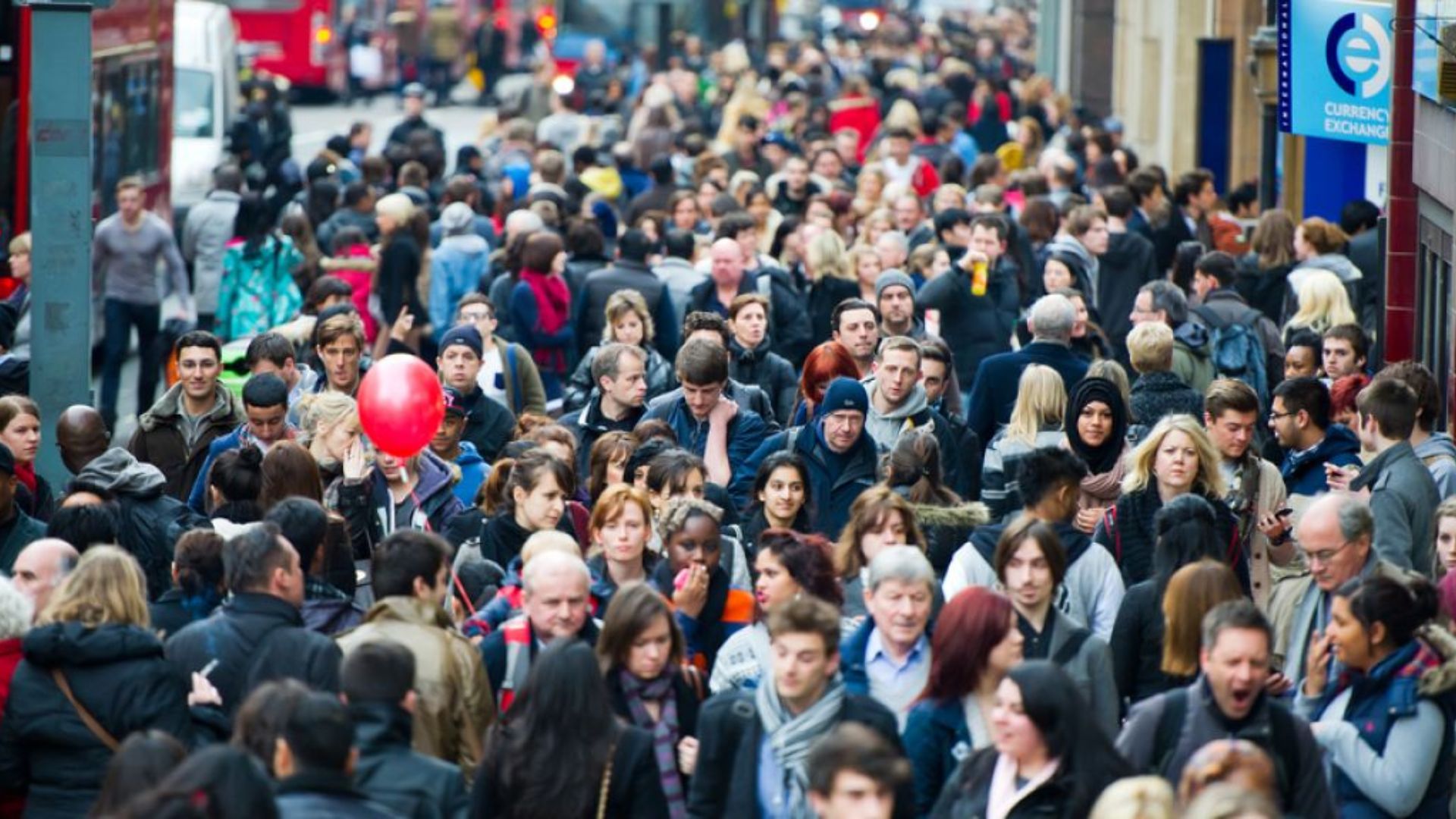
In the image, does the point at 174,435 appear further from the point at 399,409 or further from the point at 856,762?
the point at 856,762

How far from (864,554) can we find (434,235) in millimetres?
11394

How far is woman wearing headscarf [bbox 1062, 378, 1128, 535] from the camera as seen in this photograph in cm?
1068

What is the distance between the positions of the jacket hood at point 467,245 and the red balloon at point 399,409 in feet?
24.1

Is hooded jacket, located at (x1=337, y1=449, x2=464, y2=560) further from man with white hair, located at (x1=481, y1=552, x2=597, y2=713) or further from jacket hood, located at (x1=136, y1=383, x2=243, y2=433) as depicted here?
man with white hair, located at (x1=481, y1=552, x2=597, y2=713)

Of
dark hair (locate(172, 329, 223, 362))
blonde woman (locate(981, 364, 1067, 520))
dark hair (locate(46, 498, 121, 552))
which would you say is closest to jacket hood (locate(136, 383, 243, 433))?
dark hair (locate(172, 329, 223, 362))

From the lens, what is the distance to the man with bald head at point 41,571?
27.4ft

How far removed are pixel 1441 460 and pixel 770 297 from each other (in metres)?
5.67

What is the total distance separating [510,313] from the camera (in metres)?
15.7

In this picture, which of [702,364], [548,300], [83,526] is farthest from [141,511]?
[548,300]

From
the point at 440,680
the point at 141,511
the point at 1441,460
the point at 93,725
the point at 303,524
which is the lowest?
the point at 93,725

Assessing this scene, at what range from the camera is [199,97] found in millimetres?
31094

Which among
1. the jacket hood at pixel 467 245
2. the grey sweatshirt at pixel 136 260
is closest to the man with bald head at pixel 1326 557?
the jacket hood at pixel 467 245

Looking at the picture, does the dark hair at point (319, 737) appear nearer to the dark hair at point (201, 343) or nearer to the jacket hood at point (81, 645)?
the jacket hood at point (81, 645)

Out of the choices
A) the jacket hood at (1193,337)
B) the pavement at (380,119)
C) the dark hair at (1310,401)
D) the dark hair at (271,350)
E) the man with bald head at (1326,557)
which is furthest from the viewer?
the pavement at (380,119)
